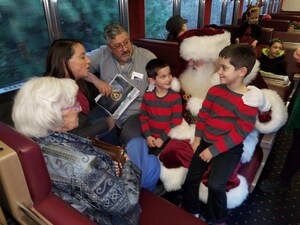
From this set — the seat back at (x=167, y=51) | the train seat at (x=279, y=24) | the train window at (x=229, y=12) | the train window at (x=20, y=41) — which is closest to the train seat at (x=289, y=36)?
the train seat at (x=279, y=24)

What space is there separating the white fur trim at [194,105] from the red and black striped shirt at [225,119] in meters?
0.20

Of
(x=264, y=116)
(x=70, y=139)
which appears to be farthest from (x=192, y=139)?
(x=70, y=139)

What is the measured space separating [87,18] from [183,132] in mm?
1888

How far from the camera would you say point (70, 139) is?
0.99 m

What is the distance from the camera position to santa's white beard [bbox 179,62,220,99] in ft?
6.56

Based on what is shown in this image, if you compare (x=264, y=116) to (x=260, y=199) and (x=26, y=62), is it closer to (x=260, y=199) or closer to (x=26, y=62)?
(x=260, y=199)

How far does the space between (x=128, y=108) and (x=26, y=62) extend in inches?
43.5

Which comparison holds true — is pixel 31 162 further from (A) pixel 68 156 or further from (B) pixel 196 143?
(B) pixel 196 143

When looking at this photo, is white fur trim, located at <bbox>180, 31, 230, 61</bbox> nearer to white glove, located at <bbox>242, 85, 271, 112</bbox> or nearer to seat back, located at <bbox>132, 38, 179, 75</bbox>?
seat back, located at <bbox>132, 38, 179, 75</bbox>

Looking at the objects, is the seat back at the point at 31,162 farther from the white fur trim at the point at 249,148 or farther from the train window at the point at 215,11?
the train window at the point at 215,11

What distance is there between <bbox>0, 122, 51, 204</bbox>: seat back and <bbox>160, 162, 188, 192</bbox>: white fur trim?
936mm

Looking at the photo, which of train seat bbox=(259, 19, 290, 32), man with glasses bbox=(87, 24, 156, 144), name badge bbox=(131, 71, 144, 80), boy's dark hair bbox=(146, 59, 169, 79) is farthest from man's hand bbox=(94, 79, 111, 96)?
train seat bbox=(259, 19, 290, 32)

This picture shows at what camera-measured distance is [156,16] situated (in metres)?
4.06

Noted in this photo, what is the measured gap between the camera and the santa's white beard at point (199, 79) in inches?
78.7
